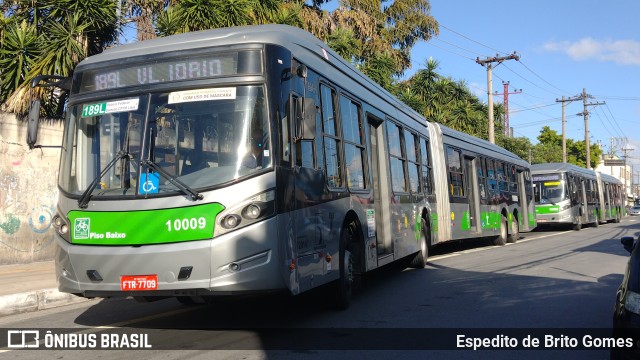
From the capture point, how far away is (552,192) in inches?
1145

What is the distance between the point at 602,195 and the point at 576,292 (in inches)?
1235

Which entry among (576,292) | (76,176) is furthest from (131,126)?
(576,292)

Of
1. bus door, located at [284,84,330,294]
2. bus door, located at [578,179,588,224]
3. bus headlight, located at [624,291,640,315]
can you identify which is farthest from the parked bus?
bus headlight, located at [624,291,640,315]

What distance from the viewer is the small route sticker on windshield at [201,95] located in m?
5.99

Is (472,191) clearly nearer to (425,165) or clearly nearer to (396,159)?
(425,165)

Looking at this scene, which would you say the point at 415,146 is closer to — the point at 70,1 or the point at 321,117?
the point at 321,117

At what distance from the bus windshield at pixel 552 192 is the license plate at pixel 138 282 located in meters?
26.4

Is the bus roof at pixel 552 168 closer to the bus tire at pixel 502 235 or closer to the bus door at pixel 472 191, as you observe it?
the bus tire at pixel 502 235

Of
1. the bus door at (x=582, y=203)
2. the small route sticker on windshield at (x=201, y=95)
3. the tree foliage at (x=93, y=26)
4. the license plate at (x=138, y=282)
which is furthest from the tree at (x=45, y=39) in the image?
the bus door at (x=582, y=203)

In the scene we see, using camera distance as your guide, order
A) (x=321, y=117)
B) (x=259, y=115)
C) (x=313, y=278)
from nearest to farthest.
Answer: (x=259, y=115)
(x=313, y=278)
(x=321, y=117)

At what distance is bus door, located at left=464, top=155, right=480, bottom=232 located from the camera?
17.3 meters

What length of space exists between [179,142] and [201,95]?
51 cm

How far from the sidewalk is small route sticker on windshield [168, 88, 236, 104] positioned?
4322mm

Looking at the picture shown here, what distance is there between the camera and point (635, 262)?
491 cm
